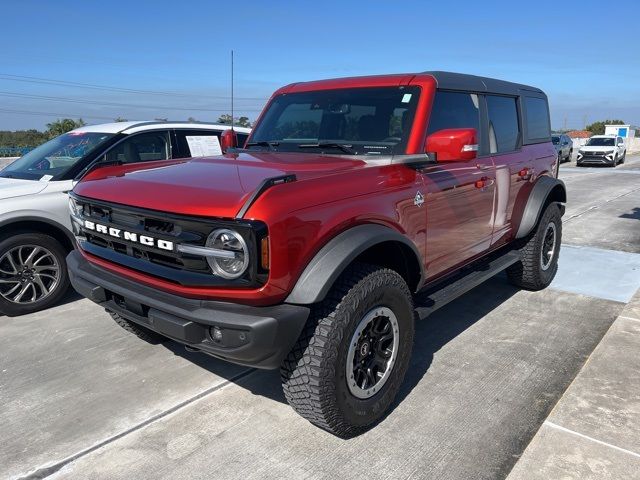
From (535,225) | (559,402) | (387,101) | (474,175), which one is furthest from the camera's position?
(535,225)

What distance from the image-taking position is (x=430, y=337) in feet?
13.6

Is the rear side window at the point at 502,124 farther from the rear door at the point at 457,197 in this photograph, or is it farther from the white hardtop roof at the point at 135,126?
the white hardtop roof at the point at 135,126

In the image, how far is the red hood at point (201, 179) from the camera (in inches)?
97.0

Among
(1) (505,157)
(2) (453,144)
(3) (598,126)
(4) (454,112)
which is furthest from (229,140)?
(3) (598,126)

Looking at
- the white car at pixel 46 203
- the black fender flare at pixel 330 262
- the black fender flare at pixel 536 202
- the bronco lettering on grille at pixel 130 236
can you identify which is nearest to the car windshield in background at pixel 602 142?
the black fender flare at pixel 536 202

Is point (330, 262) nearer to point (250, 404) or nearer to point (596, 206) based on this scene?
point (250, 404)

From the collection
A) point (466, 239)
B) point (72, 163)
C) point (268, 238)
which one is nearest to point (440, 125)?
point (466, 239)

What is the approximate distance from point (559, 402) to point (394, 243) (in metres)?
1.45

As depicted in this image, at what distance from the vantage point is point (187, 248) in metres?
2.46

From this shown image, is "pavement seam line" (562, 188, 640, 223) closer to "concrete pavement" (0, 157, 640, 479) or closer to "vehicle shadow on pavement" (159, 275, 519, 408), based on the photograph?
"vehicle shadow on pavement" (159, 275, 519, 408)

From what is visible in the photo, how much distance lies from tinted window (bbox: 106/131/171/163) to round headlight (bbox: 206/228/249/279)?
3280 mm

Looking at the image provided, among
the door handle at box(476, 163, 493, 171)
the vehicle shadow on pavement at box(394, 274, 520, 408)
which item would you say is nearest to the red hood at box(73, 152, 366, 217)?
the door handle at box(476, 163, 493, 171)

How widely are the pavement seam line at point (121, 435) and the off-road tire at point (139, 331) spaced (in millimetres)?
747

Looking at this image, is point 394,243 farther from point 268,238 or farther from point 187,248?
point 187,248
